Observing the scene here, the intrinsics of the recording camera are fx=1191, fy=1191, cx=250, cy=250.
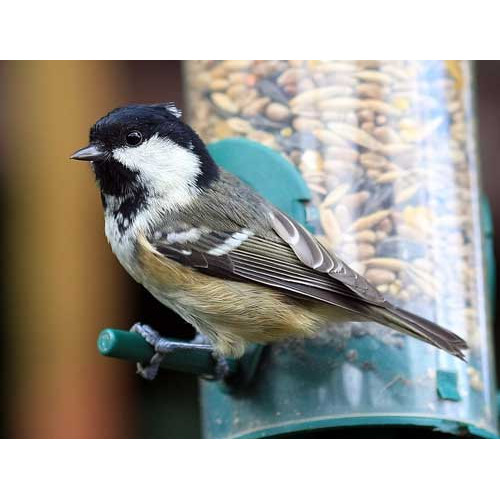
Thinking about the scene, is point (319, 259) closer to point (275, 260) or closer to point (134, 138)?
point (275, 260)

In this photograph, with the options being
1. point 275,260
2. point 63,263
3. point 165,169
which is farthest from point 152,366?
point 63,263

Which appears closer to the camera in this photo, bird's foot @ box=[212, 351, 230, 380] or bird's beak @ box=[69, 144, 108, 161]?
bird's beak @ box=[69, 144, 108, 161]

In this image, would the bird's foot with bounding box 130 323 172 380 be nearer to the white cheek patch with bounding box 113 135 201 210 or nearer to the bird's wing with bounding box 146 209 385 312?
the bird's wing with bounding box 146 209 385 312

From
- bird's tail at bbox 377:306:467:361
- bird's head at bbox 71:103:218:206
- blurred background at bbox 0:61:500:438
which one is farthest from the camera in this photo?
blurred background at bbox 0:61:500:438

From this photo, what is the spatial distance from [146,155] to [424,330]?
0.82 metres

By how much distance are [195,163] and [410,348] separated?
28.9 inches

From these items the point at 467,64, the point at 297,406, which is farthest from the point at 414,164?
the point at 297,406

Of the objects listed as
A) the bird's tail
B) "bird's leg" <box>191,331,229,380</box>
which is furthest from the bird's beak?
the bird's tail

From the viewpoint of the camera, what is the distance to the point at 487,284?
3.38m

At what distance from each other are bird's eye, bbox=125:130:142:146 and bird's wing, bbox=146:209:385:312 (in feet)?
0.77

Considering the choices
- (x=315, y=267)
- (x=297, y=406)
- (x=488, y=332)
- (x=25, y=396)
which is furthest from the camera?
(x=25, y=396)

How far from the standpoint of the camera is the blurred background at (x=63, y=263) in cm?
473

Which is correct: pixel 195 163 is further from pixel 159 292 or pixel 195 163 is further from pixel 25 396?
pixel 25 396

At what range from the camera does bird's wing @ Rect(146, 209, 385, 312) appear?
2.92m
